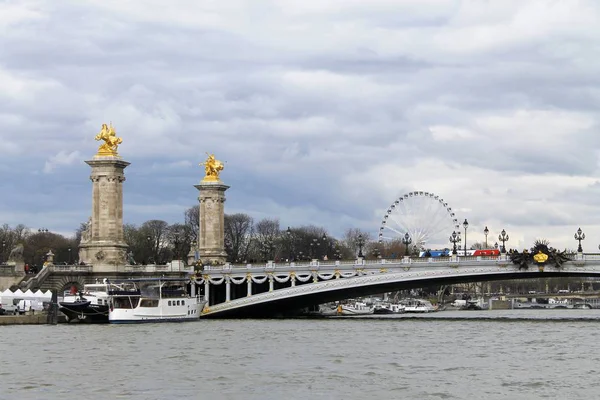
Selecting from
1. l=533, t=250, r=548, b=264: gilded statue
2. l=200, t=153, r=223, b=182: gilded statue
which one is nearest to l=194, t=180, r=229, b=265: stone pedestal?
l=200, t=153, r=223, b=182: gilded statue

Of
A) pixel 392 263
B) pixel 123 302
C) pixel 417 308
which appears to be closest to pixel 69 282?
pixel 123 302

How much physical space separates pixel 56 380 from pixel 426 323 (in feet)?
140

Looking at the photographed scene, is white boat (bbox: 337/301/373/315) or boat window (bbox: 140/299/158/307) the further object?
white boat (bbox: 337/301/373/315)

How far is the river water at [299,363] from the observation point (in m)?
45.7

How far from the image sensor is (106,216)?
99.4m

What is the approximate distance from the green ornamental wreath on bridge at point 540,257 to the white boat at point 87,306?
2591 centimetres

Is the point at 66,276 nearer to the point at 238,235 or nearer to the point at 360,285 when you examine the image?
the point at 360,285

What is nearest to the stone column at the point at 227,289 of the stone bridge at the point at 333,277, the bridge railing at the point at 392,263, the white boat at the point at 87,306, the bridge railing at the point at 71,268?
the stone bridge at the point at 333,277

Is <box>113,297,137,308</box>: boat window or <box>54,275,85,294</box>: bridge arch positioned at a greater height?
<box>54,275,85,294</box>: bridge arch

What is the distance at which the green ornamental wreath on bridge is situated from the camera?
84375mm

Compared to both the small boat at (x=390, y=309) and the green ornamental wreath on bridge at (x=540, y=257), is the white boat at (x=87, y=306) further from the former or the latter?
the small boat at (x=390, y=309)

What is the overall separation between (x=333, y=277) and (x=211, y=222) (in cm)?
2616

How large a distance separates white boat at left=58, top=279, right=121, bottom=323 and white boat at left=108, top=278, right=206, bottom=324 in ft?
3.39

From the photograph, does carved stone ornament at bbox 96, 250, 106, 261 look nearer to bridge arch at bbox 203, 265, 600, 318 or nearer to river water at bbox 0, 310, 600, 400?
bridge arch at bbox 203, 265, 600, 318
